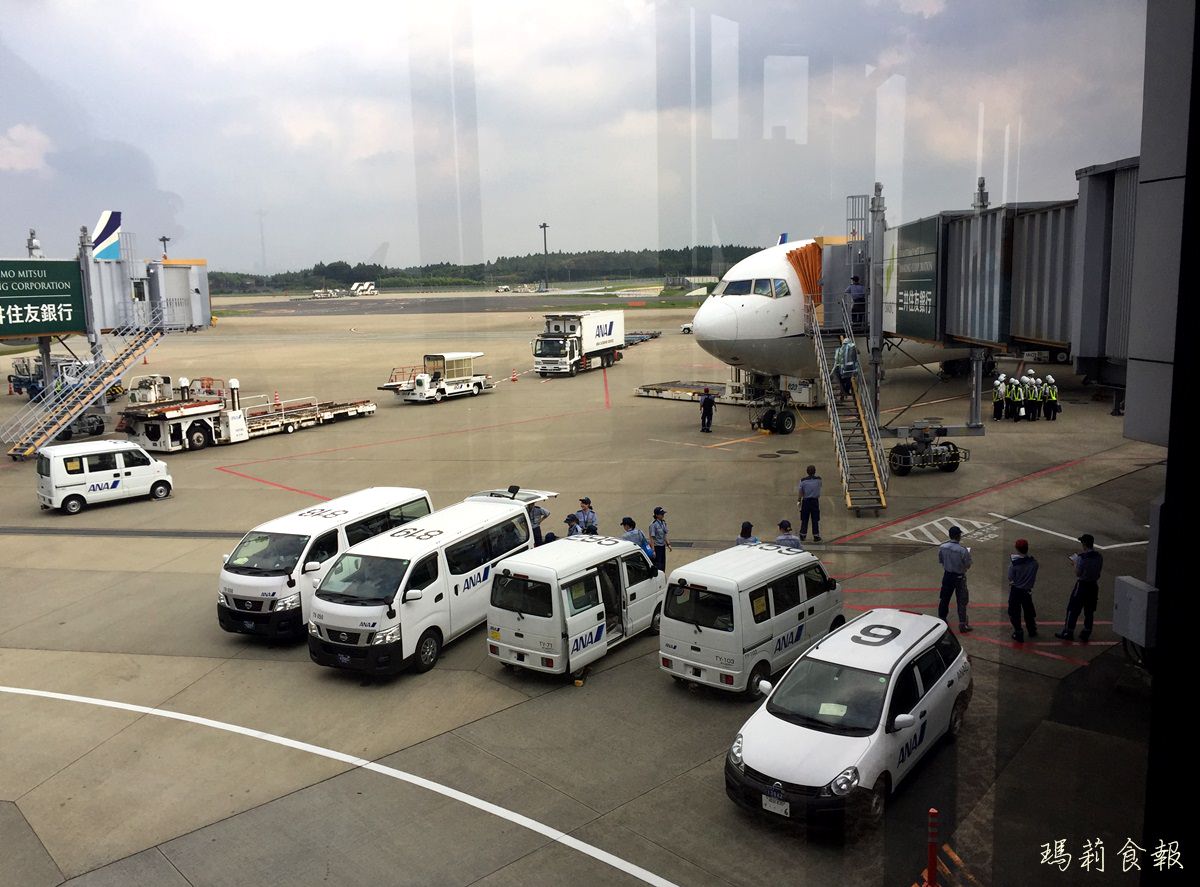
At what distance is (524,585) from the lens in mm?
12547

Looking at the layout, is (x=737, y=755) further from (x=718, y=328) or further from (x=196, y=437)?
(x=196, y=437)

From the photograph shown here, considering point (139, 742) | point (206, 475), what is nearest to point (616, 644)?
point (139, 742)

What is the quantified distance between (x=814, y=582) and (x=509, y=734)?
479 centimetres

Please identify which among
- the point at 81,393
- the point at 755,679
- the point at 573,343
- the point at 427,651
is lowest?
the point at 427,651

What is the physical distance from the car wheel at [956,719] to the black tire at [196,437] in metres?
29.2

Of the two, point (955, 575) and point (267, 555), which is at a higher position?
point (267, 555)

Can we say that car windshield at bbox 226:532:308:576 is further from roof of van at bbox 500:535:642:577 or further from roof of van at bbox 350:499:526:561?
roof of van at bbox 500:535:642:577

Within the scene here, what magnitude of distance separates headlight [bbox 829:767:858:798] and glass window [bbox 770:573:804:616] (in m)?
3.72

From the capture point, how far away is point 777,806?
8.62 m

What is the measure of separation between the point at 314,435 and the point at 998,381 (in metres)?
26.0

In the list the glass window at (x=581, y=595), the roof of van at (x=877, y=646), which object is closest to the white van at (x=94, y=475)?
the glass window at (x=581, y=595)

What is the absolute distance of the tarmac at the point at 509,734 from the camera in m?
8.55

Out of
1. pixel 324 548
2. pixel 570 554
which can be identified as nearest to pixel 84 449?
pixel 324 548

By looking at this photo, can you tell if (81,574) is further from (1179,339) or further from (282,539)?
(1179,339)
